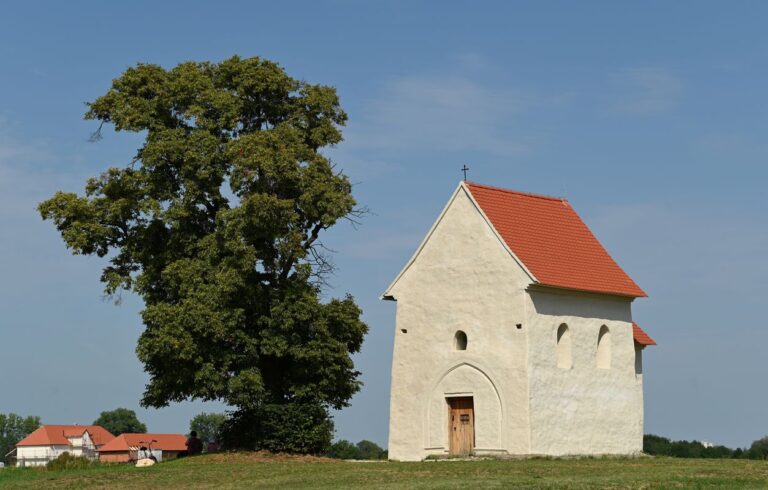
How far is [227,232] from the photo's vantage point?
43375 mm

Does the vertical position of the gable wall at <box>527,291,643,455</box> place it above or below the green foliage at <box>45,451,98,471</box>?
above

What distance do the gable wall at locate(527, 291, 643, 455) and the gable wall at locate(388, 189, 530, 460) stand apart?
0.67 metres

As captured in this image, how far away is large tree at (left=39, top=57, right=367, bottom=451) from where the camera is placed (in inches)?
1709

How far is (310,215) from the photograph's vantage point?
146ft

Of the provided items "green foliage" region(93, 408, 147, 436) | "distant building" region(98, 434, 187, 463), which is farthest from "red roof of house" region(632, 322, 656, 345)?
"green foliage" region(93, 408, 147, 436)

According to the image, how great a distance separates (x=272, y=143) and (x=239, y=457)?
10.6 metres

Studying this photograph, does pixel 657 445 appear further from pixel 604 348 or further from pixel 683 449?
pixel 604 348

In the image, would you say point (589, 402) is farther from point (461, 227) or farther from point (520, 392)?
point (461, 227)

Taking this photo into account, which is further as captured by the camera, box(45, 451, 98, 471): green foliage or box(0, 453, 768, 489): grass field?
box(45, 451, 98, 471): green foliage

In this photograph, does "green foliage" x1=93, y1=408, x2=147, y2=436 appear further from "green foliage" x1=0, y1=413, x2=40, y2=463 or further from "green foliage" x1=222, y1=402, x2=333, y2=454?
"green foliage" x1=222, y1=402, x2=333, y2=454

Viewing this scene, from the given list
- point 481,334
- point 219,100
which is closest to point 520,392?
point 481,334

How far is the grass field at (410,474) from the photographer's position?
30.6 m

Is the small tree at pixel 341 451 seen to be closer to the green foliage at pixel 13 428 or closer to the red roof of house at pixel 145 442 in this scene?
the red roof of house at pixel 145 442

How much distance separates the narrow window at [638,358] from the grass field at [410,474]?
6256 millimetres
